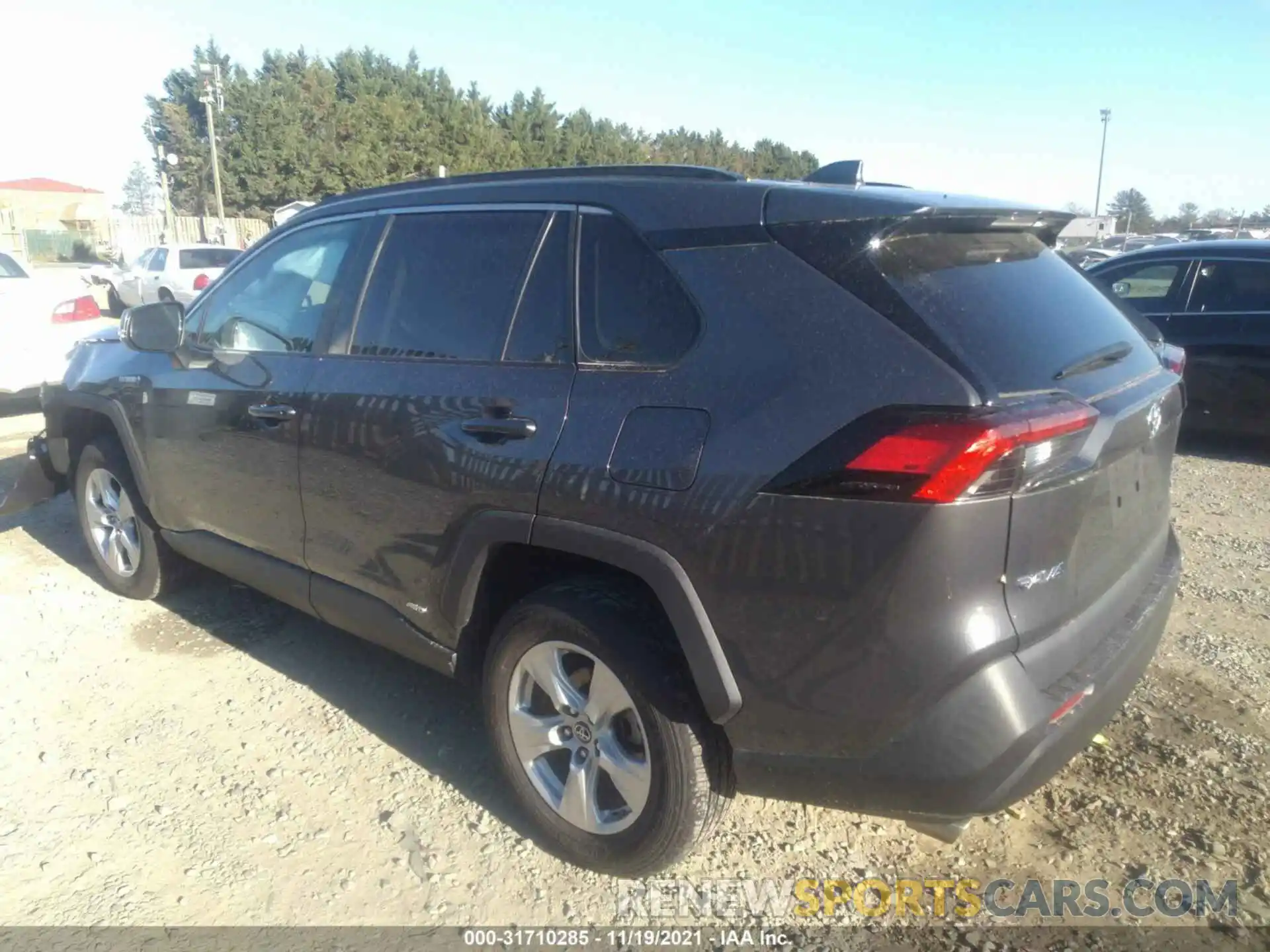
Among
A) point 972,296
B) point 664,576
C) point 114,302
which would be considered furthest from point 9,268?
point 114,302

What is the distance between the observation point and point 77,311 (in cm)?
889

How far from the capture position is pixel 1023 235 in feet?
8.61

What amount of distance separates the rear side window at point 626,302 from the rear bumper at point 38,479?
3582 millimetres

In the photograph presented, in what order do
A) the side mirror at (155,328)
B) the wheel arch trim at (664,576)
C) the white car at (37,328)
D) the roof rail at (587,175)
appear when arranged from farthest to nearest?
the white car at (37,328) < the side mirror at (155,328) < the roof rail at (587,175) < the wheel arch trim at (664,576)

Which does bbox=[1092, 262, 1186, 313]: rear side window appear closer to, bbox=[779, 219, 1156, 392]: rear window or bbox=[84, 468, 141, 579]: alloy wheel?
bbox=[779, 219, 1156, 392]: rear window

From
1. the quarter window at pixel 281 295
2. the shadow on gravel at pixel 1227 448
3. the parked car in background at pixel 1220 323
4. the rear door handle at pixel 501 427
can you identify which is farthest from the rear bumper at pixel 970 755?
the shadow on gravel at pixel 1227 448

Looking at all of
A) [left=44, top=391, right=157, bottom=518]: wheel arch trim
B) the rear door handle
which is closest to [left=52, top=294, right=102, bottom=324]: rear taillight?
[left=44, top=391, right=157, bottom=518]: wheel arch trim

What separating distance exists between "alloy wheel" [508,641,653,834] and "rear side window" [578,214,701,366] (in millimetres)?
799

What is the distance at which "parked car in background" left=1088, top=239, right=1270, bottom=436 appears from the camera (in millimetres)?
7191

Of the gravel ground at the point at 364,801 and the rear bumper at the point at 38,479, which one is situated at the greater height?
the rear bumper at the point at 38,479

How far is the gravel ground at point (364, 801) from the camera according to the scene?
2.63 meters

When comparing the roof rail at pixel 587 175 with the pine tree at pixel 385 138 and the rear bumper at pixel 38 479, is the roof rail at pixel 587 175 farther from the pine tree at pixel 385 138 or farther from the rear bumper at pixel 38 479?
the pine tree at pixel 385 138

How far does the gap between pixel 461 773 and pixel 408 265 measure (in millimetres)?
1698

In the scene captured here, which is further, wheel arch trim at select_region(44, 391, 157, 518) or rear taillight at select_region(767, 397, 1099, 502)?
wheel arch trim at select_region(44, 391, 157, 518)
